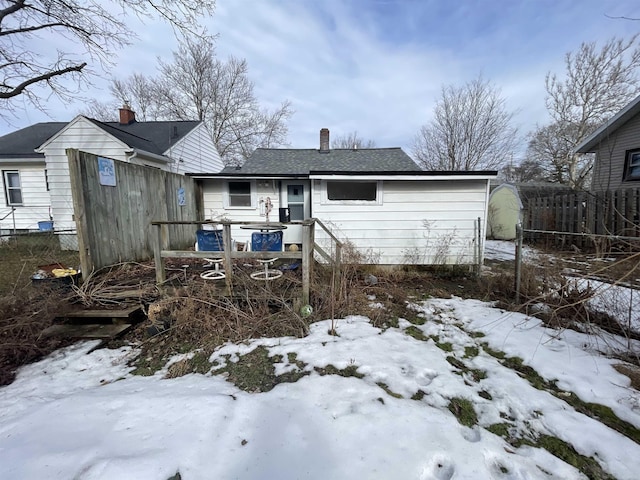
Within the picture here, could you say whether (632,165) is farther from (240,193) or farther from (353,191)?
(240,193)

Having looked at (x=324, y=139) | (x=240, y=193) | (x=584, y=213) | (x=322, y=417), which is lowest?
(x=322, y=417)

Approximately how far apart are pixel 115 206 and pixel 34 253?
5.57m

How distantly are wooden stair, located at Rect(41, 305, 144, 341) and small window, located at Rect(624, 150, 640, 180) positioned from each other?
14997 millimetres

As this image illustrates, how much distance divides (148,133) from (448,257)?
13370 millimetres

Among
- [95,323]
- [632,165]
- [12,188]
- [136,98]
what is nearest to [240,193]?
[95,323]

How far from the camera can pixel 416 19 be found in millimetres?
9281

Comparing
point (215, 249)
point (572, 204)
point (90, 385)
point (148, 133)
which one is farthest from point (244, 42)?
point (572, 204)

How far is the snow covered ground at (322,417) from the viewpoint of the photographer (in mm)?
1698

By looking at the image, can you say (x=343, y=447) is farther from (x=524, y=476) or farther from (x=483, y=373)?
(x=483, y=373)

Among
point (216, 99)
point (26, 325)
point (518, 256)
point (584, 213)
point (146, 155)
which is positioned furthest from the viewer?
point (216, 99)

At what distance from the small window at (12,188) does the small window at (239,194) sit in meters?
9.56

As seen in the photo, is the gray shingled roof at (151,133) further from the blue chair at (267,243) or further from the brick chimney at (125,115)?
the blue chair at (267,243)

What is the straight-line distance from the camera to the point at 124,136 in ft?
31.0

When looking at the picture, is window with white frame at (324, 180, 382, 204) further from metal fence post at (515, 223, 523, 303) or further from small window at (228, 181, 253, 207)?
metal fence post at (515, 223, 523, 303)
